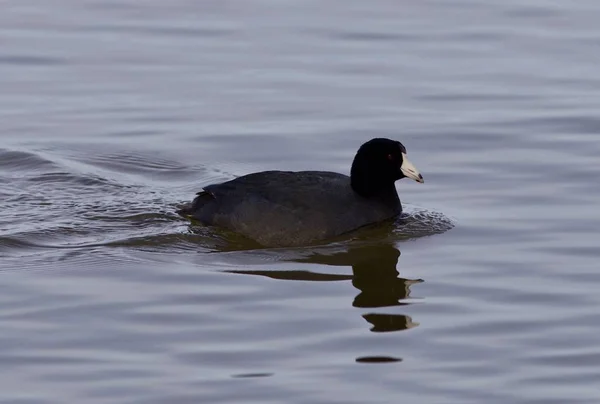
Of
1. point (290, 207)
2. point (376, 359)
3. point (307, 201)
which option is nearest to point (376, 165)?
point (307, 201)

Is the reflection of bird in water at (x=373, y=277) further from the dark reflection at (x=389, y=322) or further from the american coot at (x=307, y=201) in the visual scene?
the american coot at (x=307, y=201)

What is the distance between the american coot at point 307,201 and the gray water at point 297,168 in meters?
0.19

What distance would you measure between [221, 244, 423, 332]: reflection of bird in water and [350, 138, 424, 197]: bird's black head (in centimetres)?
68

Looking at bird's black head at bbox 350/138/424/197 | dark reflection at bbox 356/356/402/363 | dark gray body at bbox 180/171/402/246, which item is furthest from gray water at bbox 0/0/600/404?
bird's black head at bbox 350/138/424/197

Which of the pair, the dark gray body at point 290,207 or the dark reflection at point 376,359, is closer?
the dark reflection at point 376,359

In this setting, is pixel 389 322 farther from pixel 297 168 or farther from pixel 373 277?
pixel 297 168

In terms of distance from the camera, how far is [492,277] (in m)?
10.3

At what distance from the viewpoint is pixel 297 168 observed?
44.1 feet

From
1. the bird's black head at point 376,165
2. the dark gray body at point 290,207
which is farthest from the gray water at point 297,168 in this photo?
the bird's black head at point 376,165

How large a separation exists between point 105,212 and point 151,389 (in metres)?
4.22

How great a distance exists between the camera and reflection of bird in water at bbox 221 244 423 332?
31.2 feet

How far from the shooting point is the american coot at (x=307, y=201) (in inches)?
452

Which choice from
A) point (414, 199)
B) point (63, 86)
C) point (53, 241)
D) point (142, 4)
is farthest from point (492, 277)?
point (142, 4)

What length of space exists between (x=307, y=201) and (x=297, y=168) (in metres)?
1.90
